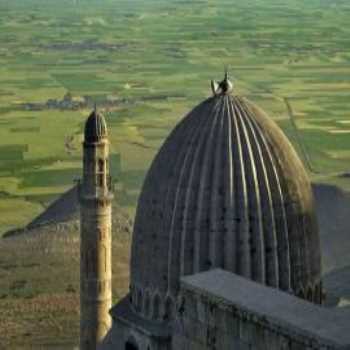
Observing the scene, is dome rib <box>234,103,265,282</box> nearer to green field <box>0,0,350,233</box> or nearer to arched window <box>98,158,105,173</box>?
arched window <box>98,158,105,173</box>

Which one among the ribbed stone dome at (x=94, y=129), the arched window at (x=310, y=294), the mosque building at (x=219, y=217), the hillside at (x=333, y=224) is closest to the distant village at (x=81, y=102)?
the hillside at (x=333, y=224)

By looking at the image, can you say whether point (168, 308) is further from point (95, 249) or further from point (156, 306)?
point (95, 249)

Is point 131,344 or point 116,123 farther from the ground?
point 131,344

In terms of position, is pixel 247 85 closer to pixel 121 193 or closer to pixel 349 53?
pixel 349 53

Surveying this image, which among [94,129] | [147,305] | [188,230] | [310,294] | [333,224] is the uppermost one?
[94,129]

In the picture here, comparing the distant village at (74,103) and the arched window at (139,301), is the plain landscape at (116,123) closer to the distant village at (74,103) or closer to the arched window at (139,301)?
the distant village at (74,103)

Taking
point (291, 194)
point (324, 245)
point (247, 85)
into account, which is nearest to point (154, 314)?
point (291, 194)

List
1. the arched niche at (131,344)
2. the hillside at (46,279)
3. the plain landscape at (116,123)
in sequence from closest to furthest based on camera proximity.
→ the arched niche at (131,344) → the hillside at (46,279) → the plain landscape at (116,123)

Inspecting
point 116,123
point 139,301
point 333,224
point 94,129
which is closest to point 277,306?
point 139,301
